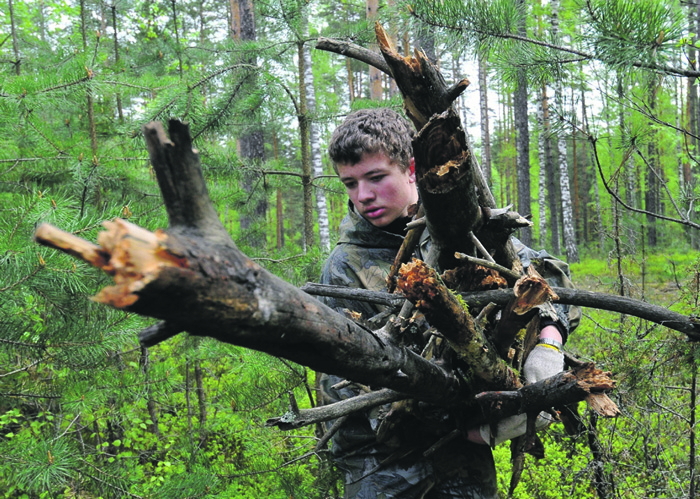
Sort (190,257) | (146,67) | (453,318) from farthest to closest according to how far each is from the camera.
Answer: (146,67), (453,318), (190,257)

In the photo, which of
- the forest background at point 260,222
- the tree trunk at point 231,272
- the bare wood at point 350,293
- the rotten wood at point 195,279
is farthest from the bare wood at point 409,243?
the forest background at point 260,222

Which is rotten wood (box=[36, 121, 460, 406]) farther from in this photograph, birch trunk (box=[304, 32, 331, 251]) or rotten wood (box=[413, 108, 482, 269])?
birch trunk (box=[304, 32, 331, 251])

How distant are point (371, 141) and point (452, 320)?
1188mm

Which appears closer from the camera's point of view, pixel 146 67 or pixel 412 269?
pixel 412 269

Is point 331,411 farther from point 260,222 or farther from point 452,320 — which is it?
point 260,222

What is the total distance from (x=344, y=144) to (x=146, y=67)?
6.19 m

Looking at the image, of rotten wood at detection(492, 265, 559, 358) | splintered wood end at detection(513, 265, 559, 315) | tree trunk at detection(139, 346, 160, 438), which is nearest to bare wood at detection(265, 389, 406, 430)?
rotten wood at detection(492, 265, 559, 358)

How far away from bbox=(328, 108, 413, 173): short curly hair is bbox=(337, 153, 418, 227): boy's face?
3 cm

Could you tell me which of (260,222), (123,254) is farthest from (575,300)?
(260,222)

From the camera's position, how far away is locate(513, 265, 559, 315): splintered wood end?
1464 millimetres

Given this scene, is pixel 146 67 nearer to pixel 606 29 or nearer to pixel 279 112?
pixel 279 112

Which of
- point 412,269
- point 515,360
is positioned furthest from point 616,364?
point 412,269

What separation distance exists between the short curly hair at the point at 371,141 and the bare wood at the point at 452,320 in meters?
1.08

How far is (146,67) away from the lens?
7160mm
